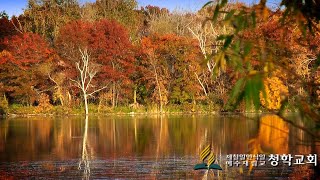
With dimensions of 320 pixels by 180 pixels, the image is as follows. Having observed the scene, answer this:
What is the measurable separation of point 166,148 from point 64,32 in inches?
728

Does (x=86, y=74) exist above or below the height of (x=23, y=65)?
below

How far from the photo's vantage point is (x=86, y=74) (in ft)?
106

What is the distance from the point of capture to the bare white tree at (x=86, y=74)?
31.0m

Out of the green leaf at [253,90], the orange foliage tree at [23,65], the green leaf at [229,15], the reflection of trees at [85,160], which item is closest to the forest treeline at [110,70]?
the orange foliage tree at [23,65]

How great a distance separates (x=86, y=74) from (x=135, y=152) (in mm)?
18539

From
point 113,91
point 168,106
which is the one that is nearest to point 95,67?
point 113,91

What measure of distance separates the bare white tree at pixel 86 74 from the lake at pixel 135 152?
339 inches

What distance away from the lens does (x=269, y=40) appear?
110 inches

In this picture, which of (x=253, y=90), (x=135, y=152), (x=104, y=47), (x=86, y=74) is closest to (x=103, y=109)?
(x=86, y=74)

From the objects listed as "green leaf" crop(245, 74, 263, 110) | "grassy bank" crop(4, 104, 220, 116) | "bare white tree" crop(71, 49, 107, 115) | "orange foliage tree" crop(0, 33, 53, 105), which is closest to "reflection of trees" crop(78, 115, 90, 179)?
"green leaf" crop(245, 74, 263, 110)

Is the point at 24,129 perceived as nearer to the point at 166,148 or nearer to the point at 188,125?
the point at 188,125

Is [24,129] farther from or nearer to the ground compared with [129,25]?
nearer to the ground

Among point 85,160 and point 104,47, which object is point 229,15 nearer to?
point 85,160

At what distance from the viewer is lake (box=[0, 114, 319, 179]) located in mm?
10836
